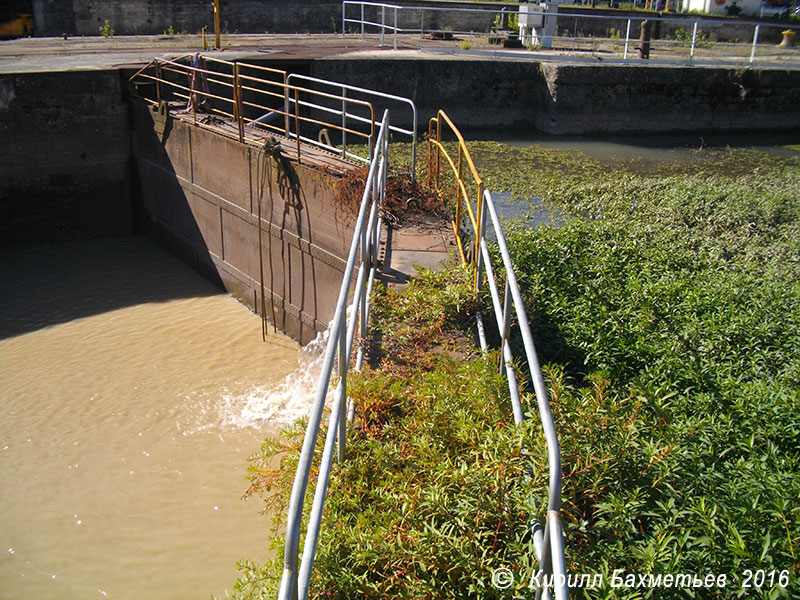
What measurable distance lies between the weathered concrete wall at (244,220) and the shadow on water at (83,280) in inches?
17.9

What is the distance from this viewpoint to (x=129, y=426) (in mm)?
8055

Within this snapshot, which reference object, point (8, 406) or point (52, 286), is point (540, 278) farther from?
point (52, 286)

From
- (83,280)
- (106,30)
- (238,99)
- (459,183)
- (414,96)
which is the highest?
(106,30)

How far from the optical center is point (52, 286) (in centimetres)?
1155

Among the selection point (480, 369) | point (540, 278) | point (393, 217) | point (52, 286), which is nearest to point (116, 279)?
point (52, 286)

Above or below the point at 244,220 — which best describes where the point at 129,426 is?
below

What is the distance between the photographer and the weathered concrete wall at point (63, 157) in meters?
12.9

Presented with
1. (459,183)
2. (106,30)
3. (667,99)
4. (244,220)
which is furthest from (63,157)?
(667,99)

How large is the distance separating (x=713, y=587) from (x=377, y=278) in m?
4.14

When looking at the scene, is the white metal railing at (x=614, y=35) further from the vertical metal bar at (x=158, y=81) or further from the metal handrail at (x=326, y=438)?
the metal handrail at (x=326, y=438)

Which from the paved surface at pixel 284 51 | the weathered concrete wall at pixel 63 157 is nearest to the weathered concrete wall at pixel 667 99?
the paved surface at pixel 284 51

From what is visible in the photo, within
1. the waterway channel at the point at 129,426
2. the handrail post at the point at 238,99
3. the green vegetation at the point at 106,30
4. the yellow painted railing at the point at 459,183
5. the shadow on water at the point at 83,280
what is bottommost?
the waterway channel at the point at 129,426

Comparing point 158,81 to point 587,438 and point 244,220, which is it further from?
point 587,438

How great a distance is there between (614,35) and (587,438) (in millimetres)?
28909
